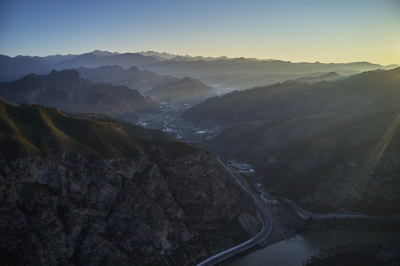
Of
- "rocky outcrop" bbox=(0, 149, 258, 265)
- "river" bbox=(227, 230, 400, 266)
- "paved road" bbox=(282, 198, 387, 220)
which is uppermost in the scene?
"rocky outcrop" bbox=(0, 149, 258, 265)

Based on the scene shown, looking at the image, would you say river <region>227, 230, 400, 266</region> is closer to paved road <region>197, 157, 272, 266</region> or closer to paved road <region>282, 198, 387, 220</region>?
paved road <region>197, 157, 272, 266</region>

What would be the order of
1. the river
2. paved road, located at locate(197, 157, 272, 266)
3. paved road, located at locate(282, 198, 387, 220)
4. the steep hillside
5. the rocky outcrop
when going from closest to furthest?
the rocky outcrop
the steep hillside
paved road, located at locate(197, 157, 272, 266)
the river
paved road, located at locate(282, 198, 387, 220)

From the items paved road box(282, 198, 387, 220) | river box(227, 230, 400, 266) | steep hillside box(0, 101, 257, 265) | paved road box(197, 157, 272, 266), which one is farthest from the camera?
paved road box(282, 198, 387, 220)

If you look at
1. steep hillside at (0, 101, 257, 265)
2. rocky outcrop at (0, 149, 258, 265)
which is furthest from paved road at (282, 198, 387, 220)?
steep hillside at (0, 101, 257, 265)

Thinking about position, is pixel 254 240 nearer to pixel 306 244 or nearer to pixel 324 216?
pixel 306 244

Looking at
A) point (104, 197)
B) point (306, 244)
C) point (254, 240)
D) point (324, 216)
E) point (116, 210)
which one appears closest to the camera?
point (116, 210)

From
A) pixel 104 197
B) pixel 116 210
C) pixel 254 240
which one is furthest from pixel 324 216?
pixel 104 197

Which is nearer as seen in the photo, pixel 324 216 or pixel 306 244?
pixel 306 244

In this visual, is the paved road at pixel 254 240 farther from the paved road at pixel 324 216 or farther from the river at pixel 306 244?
the paved road at pixel 324 216
